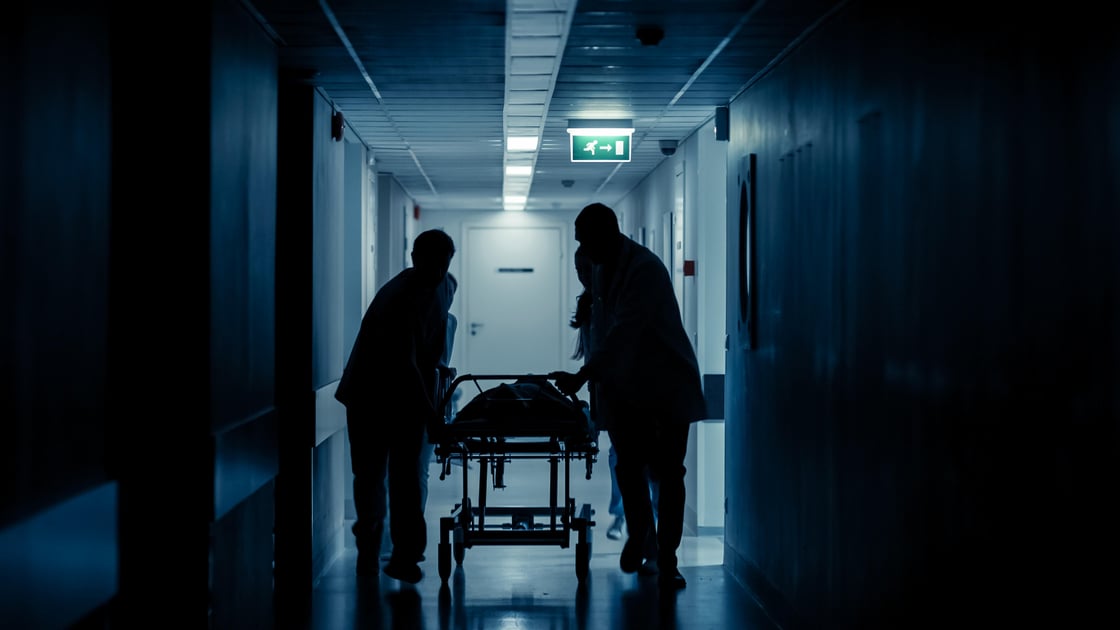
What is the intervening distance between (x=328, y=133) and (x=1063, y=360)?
15.1 feet

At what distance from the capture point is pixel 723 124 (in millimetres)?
6414

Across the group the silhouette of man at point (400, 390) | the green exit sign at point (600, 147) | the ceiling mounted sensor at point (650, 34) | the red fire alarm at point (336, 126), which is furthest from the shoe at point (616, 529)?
the ceiling mounted sensor at point (650, 34)

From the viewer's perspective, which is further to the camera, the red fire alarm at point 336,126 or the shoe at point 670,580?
the red fire alarm at point 336,126

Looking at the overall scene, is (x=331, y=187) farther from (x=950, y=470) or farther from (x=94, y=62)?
(x=950, y=470)

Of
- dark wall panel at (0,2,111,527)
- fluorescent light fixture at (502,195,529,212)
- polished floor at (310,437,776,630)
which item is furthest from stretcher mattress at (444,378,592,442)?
fluorescent light fixture at (502,195,529,212)

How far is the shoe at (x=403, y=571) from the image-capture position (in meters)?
5.45

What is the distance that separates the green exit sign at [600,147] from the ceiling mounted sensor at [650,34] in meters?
2.76

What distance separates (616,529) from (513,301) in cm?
928

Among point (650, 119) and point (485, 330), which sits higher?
point (650, 119)

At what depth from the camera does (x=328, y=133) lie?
6.25 m

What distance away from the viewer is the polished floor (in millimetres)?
4980

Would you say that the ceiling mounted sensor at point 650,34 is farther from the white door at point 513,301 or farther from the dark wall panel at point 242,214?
the white door at point 513,301

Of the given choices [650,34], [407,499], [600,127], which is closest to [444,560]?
[407,499]

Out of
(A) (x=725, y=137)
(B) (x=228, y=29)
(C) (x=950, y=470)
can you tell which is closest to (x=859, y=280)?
(C) (x=950, y=470)
